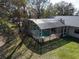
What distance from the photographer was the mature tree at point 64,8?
49.2 m

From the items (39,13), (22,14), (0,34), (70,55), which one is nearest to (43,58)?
(70,55)

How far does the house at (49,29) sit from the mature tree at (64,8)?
74.8 ft

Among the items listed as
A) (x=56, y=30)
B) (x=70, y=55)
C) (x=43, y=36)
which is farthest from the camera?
(x=56, y=30)

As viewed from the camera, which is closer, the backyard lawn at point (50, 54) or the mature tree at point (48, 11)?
the backyard lawn at point (50, 54)

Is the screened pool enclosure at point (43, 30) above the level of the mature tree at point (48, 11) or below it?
below

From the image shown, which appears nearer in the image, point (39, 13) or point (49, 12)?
point (39, 13)

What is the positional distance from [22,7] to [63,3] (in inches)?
1394

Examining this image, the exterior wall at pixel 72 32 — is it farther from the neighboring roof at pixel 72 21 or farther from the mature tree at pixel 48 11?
the mature tree at pixel 48 11

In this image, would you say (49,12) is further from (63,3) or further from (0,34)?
(0,34)

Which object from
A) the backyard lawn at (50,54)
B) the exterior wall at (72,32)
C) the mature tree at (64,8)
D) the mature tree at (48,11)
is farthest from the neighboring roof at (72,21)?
the mature tree at (64,8)

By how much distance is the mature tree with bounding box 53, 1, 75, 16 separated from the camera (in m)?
49.2

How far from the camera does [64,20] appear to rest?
26656 mm

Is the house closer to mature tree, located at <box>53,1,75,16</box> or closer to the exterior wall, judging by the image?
the exterior wall

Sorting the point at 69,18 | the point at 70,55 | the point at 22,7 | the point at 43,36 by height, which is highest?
the point at 22,7
